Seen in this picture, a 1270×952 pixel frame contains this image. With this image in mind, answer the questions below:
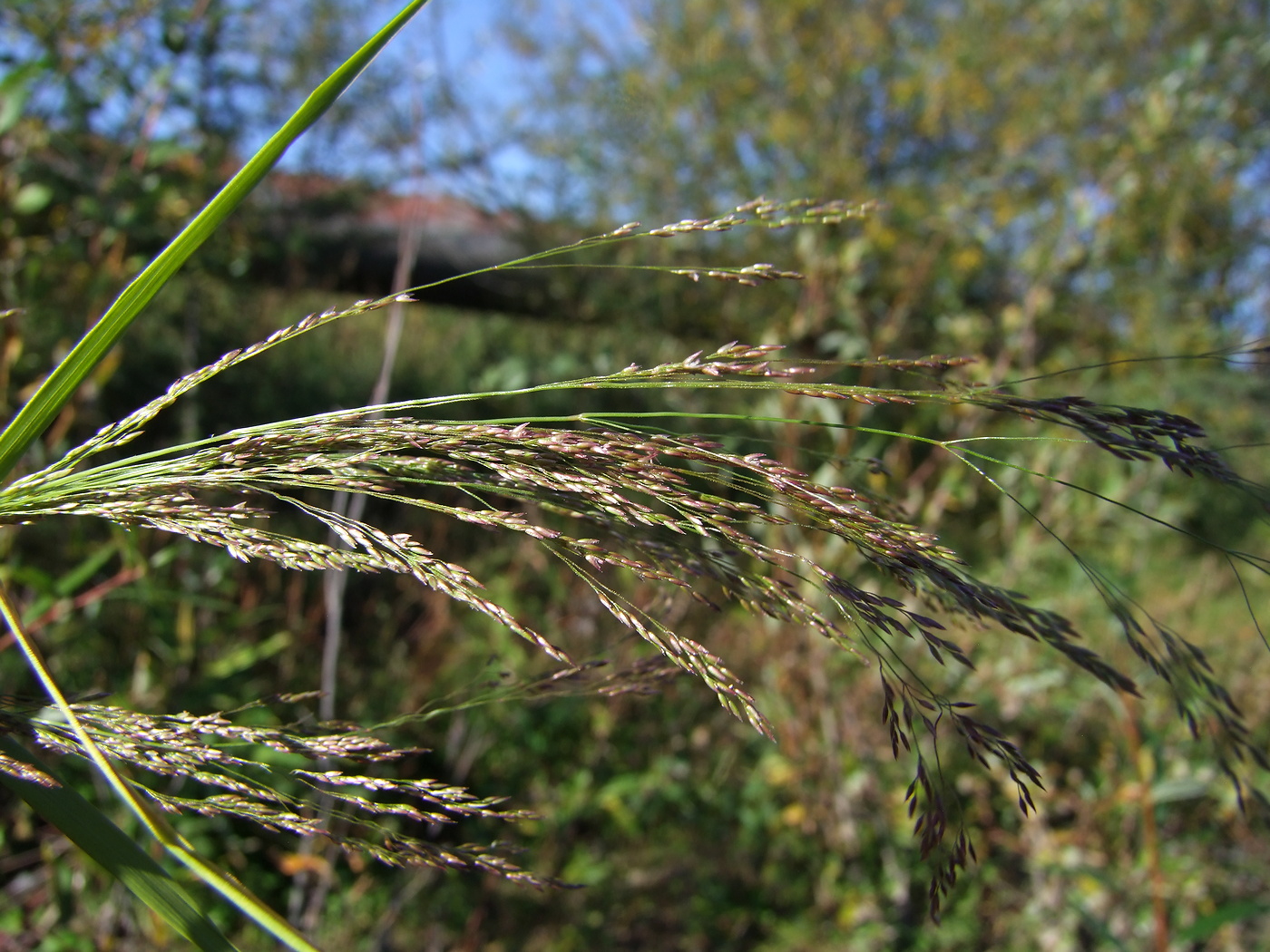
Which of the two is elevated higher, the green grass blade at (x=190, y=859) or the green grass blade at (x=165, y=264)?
Result: the green grass blade at (x=165, y=264)

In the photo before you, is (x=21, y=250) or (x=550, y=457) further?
(x=21, y=250)

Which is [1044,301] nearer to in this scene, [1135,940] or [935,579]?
[1135,940]

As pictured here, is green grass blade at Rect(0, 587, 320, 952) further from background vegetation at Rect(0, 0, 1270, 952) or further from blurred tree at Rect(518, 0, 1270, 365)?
blurred tree at Rect(518, 0, 1270, 365)

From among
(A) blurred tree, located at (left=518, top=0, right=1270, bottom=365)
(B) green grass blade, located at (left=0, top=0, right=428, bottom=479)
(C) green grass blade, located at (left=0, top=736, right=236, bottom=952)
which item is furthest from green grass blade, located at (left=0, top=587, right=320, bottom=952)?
(A) blurred tree, located at (left=518, top=0, right=1270, bottom=365)

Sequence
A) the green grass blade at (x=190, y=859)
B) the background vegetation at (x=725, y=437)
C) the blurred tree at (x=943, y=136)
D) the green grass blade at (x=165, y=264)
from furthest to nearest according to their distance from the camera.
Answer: the blurred tree at (x=943, y=136) < the background vegetation at (x=725, y=437) < the green grass blade at (x=165, y=264) < the green grass blade at (x=190, y=859)

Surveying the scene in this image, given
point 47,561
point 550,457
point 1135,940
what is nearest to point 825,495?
point 550,457

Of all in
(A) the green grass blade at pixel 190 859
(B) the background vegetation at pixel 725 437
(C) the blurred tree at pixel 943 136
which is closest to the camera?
(A) the green grass blade at pixel 190 859

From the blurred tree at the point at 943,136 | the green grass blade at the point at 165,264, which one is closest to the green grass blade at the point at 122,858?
the green grass blade at the point at 165,264

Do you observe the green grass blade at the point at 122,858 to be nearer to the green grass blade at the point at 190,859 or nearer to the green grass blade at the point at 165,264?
the green grass blade at the point at 190,859
